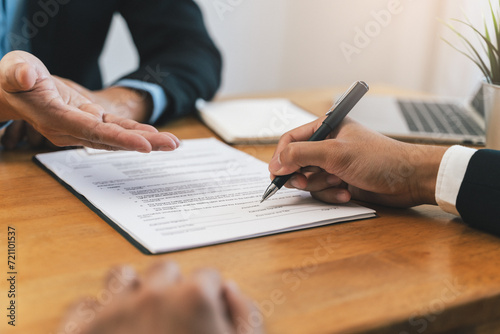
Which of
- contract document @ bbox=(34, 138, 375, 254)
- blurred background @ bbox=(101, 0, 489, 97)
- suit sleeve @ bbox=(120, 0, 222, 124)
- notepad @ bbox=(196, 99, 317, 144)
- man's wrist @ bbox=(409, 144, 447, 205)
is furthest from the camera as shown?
blurred background @ bbox=(101, 0, 489, 97)

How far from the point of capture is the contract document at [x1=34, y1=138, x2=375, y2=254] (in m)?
0.59

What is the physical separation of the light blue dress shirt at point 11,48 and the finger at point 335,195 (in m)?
0.48

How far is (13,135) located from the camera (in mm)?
887

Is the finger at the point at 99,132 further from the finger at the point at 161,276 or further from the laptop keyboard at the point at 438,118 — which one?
the laptop keyboard at the point at 438,118

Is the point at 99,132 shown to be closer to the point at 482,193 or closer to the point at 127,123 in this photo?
the point at 127,123

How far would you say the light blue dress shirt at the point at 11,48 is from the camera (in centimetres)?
107

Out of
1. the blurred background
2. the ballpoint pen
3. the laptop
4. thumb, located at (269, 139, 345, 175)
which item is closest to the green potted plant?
the laptop

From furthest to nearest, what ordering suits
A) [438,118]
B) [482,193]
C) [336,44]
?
[336,44], [438,118], [482,193]

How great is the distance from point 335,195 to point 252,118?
1.44 ft

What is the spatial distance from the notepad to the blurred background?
40.8 inches

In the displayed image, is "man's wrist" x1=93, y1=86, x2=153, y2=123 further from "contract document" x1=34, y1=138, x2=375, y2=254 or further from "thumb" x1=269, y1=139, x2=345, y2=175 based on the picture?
"thumb" x1=269, y1=139, x2=345, y2=175

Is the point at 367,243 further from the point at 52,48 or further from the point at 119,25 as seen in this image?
the point at 119,25

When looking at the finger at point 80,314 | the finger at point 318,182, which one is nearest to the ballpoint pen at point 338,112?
the finger at point 318,182

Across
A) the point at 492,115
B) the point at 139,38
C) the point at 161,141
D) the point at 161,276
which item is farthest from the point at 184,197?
the point at 139,38
